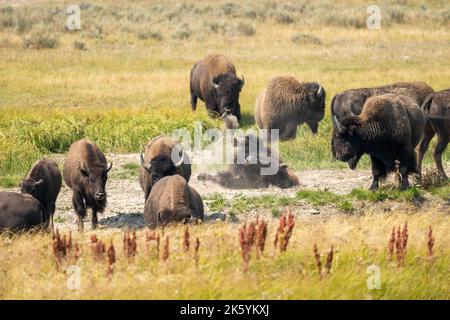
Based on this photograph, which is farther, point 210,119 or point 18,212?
point 210,119

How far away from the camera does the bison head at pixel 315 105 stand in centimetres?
2053

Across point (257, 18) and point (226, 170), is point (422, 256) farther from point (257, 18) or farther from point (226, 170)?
point (257, 18)

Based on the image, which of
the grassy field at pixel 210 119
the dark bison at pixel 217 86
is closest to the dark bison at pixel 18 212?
the grassy field at pixel 210 119

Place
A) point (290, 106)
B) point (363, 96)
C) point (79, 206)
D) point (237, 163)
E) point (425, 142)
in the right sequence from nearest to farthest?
point (79, 206)
point (237, 163)
point (425, 142)
point (363, 96)
point (290, 106)

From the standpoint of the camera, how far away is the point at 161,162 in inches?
538

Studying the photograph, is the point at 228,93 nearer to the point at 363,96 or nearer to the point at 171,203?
the point at 363,96

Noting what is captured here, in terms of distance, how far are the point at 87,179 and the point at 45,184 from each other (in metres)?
0.60

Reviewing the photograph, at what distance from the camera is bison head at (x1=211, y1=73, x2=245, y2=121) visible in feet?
72.8

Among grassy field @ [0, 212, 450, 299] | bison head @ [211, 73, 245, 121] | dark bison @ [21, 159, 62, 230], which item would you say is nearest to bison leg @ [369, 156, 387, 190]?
grassy field @ [0, 212, 450, 299]

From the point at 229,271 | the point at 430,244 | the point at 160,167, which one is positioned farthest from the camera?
the point at 160,167

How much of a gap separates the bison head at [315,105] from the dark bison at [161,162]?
6326 mm

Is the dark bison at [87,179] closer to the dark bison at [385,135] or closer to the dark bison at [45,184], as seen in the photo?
the dark bison at [45,184]

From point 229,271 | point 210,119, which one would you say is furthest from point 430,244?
point 210,119
